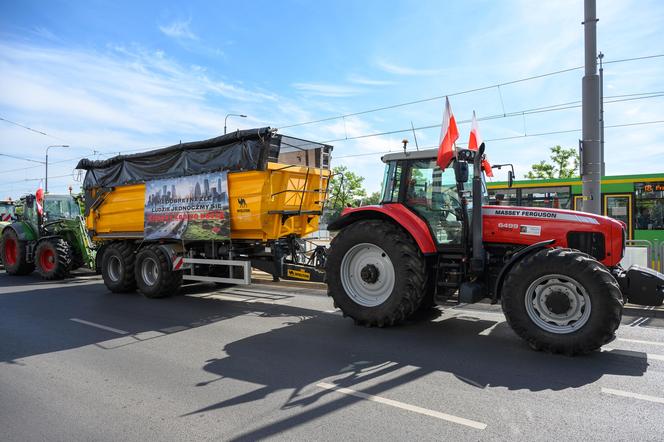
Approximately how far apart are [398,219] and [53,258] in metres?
11.9

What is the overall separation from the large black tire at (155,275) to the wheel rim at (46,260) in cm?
556

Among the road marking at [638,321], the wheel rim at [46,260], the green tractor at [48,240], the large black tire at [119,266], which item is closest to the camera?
A: the road marking at [638,321]

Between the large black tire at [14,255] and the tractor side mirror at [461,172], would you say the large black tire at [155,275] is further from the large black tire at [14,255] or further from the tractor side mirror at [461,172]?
the large black tire at [14,255]

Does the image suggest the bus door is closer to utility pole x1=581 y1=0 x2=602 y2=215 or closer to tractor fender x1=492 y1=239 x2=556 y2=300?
utility pole x1=581 y1=0 x2=602 y2=215

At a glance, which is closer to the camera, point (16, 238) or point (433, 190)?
point (433, 190)

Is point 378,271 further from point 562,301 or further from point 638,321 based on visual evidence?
point 638,321

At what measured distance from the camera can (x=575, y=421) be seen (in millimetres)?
3643

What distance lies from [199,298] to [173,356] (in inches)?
183

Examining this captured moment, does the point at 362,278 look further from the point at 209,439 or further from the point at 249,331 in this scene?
the point at 209,439

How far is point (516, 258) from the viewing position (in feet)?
18.7

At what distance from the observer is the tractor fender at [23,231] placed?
49.5ft

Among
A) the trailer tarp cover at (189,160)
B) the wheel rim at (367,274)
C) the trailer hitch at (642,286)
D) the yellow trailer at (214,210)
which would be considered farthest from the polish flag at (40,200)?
the trailer hitch at (642,286)

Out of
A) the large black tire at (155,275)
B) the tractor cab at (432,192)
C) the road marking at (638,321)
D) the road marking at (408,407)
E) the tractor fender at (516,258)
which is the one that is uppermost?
the tractor cab at (432,192)

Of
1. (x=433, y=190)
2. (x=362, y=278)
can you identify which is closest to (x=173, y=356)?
(x=362, y=278)
